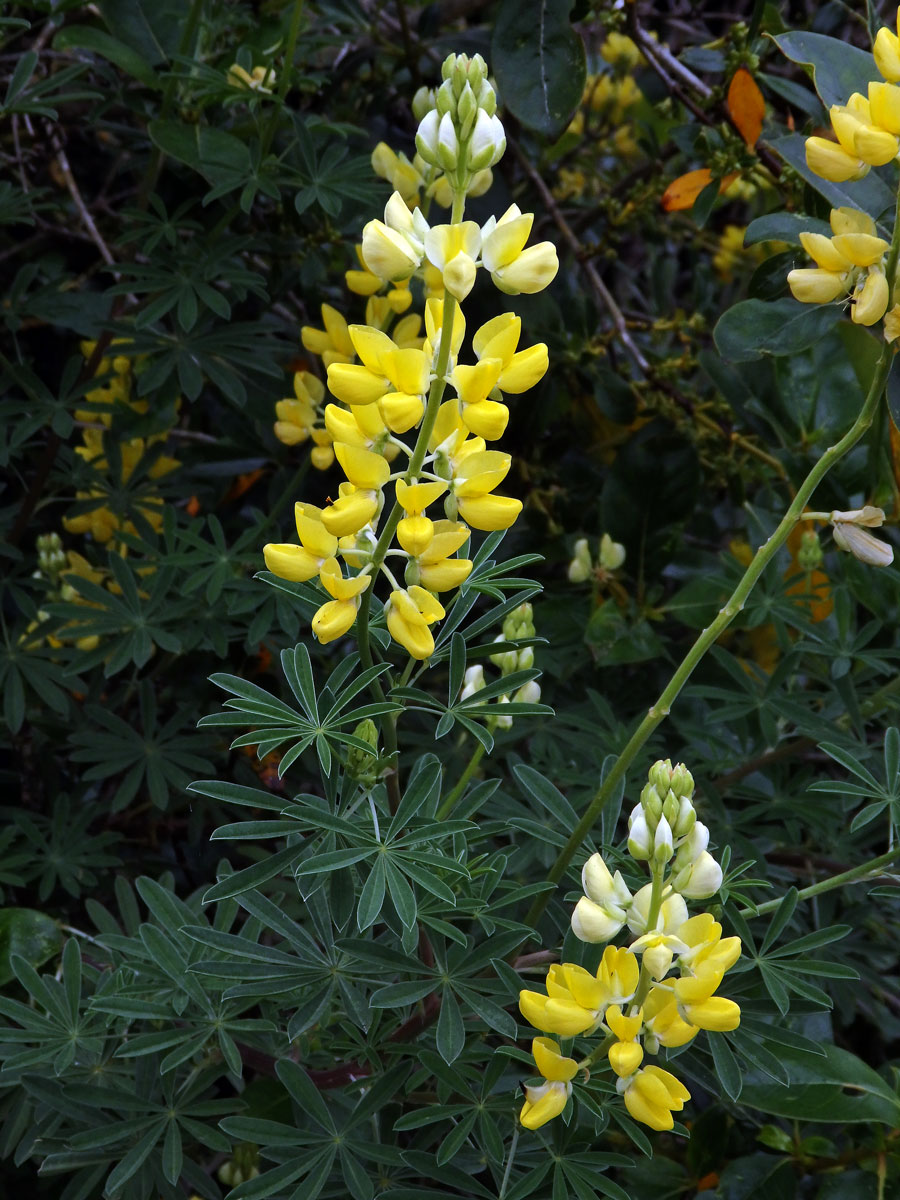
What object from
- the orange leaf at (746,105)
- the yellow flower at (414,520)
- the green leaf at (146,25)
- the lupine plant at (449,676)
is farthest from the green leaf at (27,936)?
the orange leaf at (746,105)

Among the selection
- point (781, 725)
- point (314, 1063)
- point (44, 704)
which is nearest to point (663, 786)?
point (314, 1063)

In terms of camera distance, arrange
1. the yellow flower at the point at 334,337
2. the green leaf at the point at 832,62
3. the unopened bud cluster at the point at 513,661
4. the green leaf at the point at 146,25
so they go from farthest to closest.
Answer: the green leaf at the point at 146,25
the yellow flower at the point at 334,337
the green leaf at the point at 832,62
the unopened bud cluster at the point at 513,661

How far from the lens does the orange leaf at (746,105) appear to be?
5.17 feet

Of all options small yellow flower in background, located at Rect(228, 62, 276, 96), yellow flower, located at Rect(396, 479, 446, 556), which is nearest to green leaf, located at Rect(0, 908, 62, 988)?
yellow flower, located at Rect(396, 479, 446, 556)

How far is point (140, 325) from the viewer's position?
61.6 inches

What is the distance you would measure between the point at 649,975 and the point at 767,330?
0.80m

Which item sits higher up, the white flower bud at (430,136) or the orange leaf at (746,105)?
the white flower bud at (430,136)

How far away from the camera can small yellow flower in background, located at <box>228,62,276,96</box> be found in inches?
60.8

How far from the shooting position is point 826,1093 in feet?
3.93

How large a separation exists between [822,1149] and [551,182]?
5.81 ft

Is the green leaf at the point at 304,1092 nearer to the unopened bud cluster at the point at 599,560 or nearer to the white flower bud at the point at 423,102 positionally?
the unopened bud cluster at the point at 599,560

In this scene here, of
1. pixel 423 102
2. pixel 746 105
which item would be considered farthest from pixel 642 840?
pixel 746 105

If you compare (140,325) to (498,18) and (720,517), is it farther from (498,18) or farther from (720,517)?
(720,517)

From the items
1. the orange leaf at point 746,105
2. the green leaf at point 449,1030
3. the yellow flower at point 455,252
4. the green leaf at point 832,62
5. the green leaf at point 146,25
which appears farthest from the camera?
the green leaf at point 146,25
